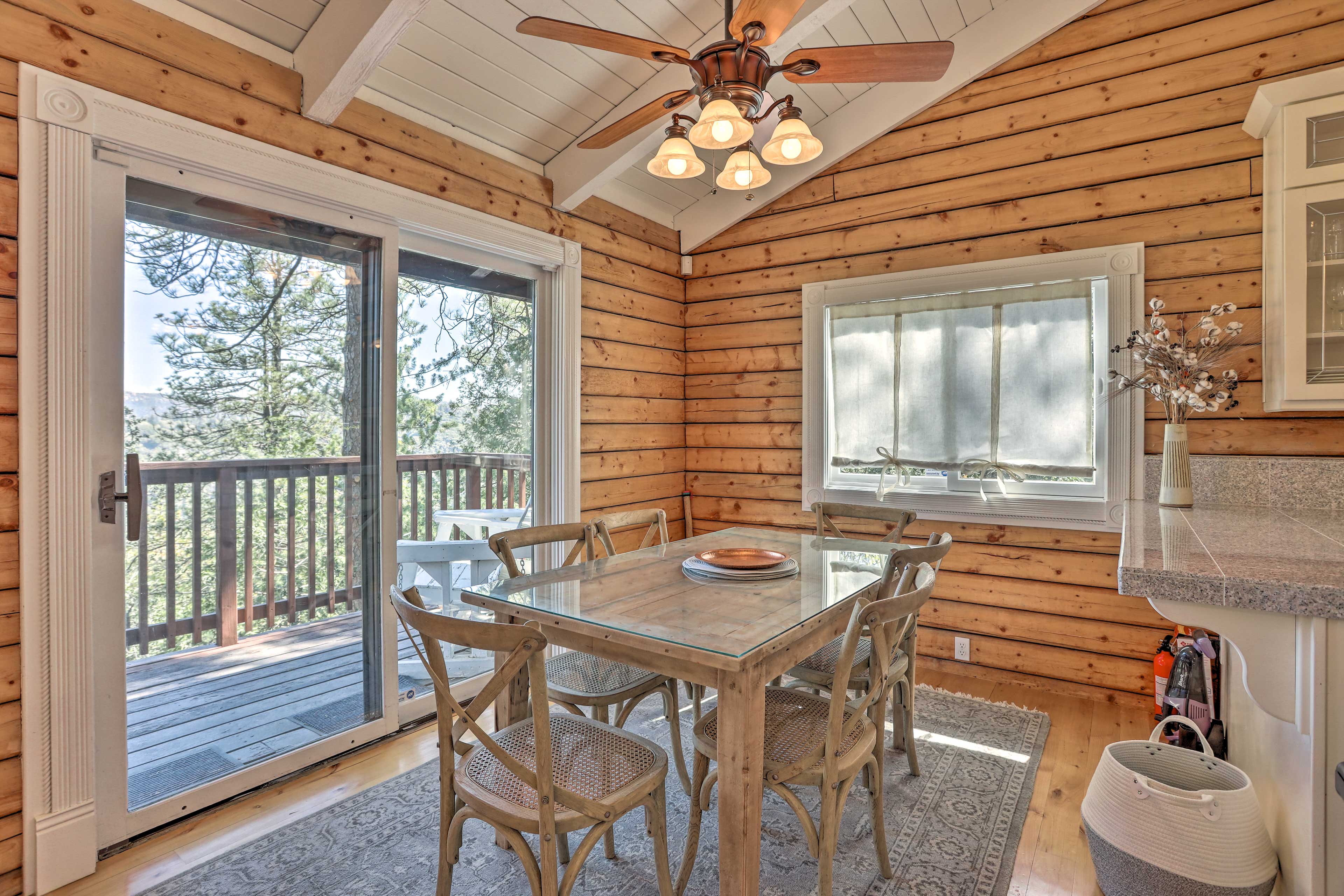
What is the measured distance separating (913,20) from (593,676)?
301 centimetres

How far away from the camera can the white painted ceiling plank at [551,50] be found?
234 centimetres

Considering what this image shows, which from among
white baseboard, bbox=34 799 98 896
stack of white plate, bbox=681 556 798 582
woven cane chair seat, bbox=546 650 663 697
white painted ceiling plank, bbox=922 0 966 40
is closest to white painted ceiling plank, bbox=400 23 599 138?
white painted ceiling plank, bbox=922 0 966 40

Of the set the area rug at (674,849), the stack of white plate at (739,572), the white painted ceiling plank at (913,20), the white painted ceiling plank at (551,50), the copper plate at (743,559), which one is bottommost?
the area rug at (674,849)

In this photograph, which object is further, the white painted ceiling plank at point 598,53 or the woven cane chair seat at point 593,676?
the white painted ceiling plank at point 598,53

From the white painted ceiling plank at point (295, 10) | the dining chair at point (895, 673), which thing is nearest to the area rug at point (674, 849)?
the dining chair at point (895, 673)

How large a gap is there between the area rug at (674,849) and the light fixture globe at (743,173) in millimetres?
2011

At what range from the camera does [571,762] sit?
1.56 meters

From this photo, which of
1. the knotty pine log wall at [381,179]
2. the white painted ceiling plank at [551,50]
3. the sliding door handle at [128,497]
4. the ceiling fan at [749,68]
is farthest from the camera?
the white painted ceiling plank at [551,50]

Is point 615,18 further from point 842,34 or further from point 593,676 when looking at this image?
point 593,676

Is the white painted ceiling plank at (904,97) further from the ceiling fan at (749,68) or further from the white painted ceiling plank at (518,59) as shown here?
the ceiling fan at (749,68)

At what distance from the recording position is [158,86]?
201 centimetres

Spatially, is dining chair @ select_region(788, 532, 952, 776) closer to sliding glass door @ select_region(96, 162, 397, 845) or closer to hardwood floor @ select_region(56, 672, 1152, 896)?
hardwood floor @ select_region(56, 672, 1152, 896)

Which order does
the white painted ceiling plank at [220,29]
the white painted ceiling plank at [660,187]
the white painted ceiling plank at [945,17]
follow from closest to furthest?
the white painted ceiling plank at [220,29]
the white painted ceiling plank at [945,17]
the white painted ceiling plank at [660,187]

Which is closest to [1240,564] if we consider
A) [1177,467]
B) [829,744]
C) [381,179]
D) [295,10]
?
[829,744]
